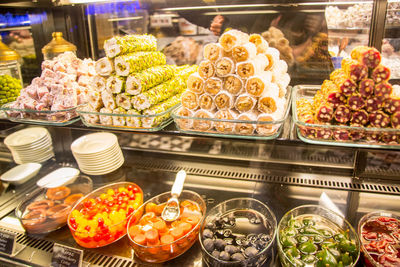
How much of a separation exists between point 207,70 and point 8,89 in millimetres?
1642

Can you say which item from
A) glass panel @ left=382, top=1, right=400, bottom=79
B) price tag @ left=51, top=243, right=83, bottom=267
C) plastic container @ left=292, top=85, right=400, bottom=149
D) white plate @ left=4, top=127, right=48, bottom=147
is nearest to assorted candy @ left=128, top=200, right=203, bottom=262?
price tag @ left=51, top=243, right=83, bottom=267

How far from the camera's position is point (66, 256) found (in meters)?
1.69

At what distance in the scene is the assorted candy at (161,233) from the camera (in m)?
1.64

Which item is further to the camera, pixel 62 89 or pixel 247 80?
pixel 62 89

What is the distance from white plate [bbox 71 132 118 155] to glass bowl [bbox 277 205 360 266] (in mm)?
1319

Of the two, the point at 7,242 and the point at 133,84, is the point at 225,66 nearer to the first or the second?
the point at 133,84

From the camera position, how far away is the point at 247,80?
147 centimetres

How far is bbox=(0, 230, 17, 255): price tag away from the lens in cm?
182

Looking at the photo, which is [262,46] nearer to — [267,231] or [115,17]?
[267,231]

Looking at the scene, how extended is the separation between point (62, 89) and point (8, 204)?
996 millimetres

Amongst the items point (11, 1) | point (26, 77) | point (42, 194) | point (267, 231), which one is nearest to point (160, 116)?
point (267, 231)

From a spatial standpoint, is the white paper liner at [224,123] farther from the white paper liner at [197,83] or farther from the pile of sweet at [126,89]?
the pile of sweet at [126,89]

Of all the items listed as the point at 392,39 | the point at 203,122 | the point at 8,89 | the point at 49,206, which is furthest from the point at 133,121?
the point at 392,39

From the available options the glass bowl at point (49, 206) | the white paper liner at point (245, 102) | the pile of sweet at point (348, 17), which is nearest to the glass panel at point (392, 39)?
the pile of sweet at point (348, 17)
